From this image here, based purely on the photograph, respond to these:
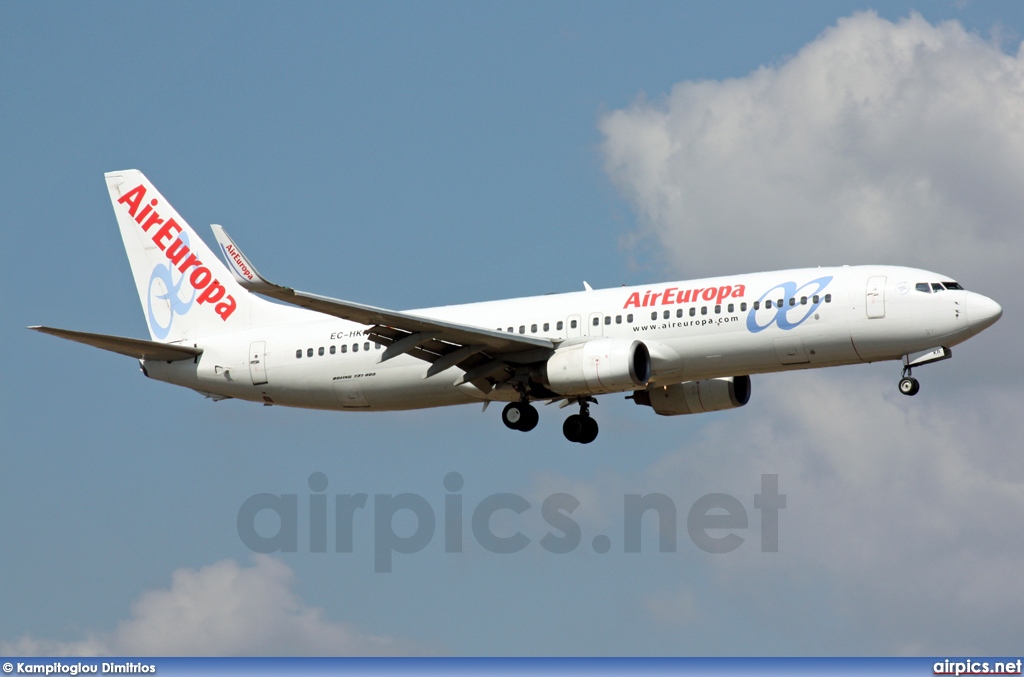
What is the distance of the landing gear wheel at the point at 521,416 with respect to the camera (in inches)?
1961

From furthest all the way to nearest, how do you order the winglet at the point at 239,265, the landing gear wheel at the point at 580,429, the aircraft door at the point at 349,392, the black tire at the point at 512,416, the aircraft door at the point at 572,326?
the landing gear wheel at the point at 580,429 → the aircraft door at the point at 349,392 → the black tire at the point at 512,416 → the aircraft door at the point at 572,326 → the winglet at the point at 239,265

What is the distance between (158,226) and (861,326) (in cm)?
2675

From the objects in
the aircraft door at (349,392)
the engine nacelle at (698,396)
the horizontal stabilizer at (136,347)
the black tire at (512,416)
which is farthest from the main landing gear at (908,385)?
the horizontal stabilizer at (136,347)

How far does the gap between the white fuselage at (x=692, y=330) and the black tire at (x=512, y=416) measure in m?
0.42

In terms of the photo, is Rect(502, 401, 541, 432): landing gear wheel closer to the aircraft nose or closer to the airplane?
the airplane

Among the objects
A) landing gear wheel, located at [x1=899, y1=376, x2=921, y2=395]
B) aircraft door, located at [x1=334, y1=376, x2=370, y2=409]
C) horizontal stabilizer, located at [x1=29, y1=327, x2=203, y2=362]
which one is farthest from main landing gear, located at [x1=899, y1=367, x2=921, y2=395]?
horizontal stabilizer, located at [x1=29, y1=327, x2=203, y2=362]

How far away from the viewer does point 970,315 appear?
45625 mm

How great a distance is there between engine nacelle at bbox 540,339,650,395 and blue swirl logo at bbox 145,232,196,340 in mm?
15790

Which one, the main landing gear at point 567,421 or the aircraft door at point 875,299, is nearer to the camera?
the aircraft door at point 875,299

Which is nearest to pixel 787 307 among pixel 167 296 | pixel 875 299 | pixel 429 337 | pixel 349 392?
pixel 875 299

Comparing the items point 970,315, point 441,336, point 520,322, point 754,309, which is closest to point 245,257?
point 441,336

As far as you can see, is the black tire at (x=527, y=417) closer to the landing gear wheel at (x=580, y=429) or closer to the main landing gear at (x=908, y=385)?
the landing gear wheel at (x=580, y=429)

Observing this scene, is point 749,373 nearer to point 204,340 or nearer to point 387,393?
point 387,393

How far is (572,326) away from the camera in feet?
160
